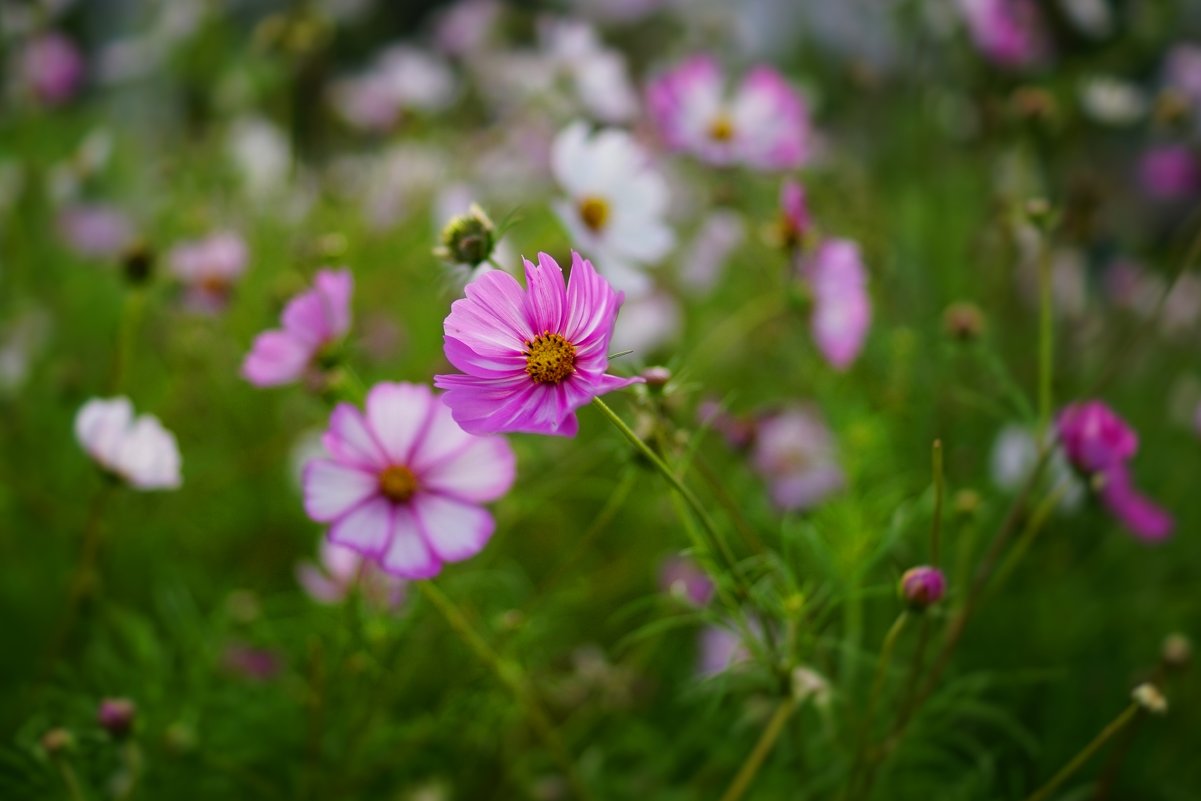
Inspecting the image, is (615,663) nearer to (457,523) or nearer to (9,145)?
(457,523)

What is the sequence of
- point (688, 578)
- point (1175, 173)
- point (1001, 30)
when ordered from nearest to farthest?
point (688, 578) → point (1001, 30) → point (1175, 173)

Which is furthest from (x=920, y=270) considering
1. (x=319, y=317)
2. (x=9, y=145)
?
(x=9, y=145)

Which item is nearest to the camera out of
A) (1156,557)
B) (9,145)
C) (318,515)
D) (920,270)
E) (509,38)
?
(318,515)

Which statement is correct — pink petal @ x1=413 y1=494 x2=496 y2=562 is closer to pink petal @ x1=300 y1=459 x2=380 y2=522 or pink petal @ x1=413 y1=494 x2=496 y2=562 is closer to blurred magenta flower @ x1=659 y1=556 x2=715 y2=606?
pink petal @ x1=300 y1=459 x2=380 y2=522

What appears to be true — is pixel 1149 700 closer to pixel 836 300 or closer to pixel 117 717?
pixel 836 300

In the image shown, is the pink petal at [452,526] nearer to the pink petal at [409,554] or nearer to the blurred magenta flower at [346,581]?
the pink petal at [409,554]

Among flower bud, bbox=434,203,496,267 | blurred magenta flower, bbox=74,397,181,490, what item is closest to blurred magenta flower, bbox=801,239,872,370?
flower bud, bbox=434,203,496,267

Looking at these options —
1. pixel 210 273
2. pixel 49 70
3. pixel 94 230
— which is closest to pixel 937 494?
pixel 210 273
